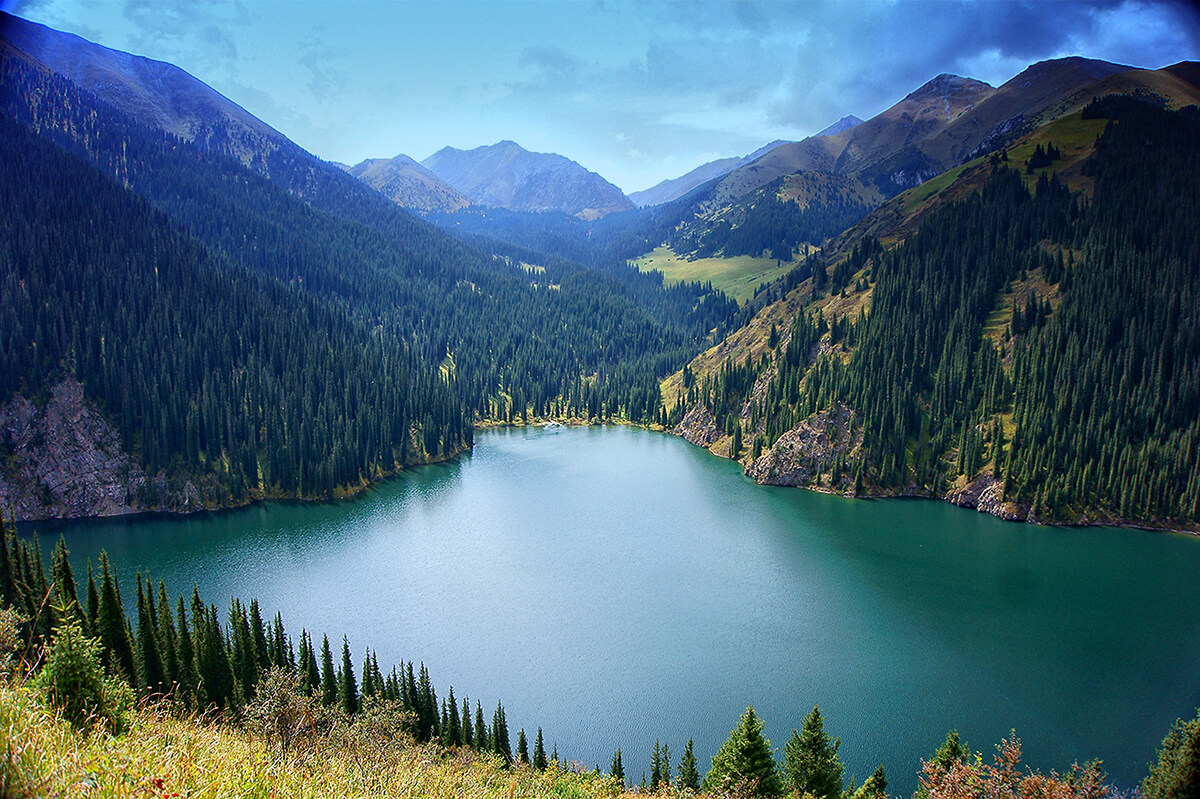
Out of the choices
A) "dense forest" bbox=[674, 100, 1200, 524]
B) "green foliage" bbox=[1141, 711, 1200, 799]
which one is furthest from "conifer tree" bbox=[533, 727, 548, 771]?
"dense forest" bbox=[674, 100, 1200, 524]

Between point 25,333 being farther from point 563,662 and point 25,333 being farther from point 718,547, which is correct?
point 718,547

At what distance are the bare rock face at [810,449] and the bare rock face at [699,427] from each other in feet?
89.9

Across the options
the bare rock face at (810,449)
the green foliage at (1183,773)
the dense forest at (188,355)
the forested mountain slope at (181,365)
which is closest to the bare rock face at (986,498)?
the bare rock face at (810,449)

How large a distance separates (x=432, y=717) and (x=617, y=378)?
15384cm

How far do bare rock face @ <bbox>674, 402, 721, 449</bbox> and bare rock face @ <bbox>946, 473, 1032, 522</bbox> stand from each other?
53254mm

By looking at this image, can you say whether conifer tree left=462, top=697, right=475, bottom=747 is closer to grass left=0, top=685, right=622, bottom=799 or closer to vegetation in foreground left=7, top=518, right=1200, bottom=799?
vegetation in foreground left=7, top=518, right=1200, bottom=799

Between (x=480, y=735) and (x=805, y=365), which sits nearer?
(x=480, y=735)

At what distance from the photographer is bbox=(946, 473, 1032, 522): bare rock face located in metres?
94.2

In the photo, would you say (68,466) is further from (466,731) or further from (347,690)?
(466,731)

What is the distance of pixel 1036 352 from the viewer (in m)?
105

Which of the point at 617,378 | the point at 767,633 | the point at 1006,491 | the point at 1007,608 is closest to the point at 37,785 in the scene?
the point at 767,633

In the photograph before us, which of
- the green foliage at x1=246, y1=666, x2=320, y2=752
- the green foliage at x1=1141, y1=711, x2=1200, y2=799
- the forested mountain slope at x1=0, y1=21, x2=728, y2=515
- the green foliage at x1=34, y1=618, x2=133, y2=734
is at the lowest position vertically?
the green foliage at x1=1141, y1=711, x2=1200, y2=799

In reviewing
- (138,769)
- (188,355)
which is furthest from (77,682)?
(188,355)

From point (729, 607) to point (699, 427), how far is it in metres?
90.3
